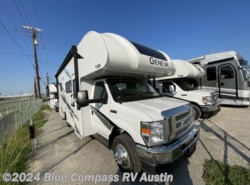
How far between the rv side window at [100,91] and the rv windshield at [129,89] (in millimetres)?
226

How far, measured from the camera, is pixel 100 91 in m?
4.05

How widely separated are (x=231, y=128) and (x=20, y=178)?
6791 mm

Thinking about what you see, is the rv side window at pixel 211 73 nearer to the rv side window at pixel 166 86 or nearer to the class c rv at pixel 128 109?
the rv side window at pixel 166 86

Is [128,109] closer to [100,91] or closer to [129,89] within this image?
[129,89]

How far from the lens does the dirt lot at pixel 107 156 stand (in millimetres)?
3266

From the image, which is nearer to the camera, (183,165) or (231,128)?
(183,165)

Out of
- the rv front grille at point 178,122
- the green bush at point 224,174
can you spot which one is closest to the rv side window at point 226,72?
the rv front grille at point 178,122

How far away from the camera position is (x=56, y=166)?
3.70 meters

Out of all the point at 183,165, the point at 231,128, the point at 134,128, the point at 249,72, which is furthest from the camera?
the point at 249,72

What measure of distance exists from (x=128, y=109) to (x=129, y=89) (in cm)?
106

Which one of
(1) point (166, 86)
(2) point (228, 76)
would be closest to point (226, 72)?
(2) point (228, 76)

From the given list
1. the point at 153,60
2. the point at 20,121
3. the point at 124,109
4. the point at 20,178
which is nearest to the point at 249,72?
the point at 153,60

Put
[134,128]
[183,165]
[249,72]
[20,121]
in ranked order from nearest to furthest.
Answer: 1. [134,128]
2. [183,165]
3. [20,121]
4. [249,72]

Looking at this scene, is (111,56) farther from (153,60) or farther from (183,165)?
(183,165)
